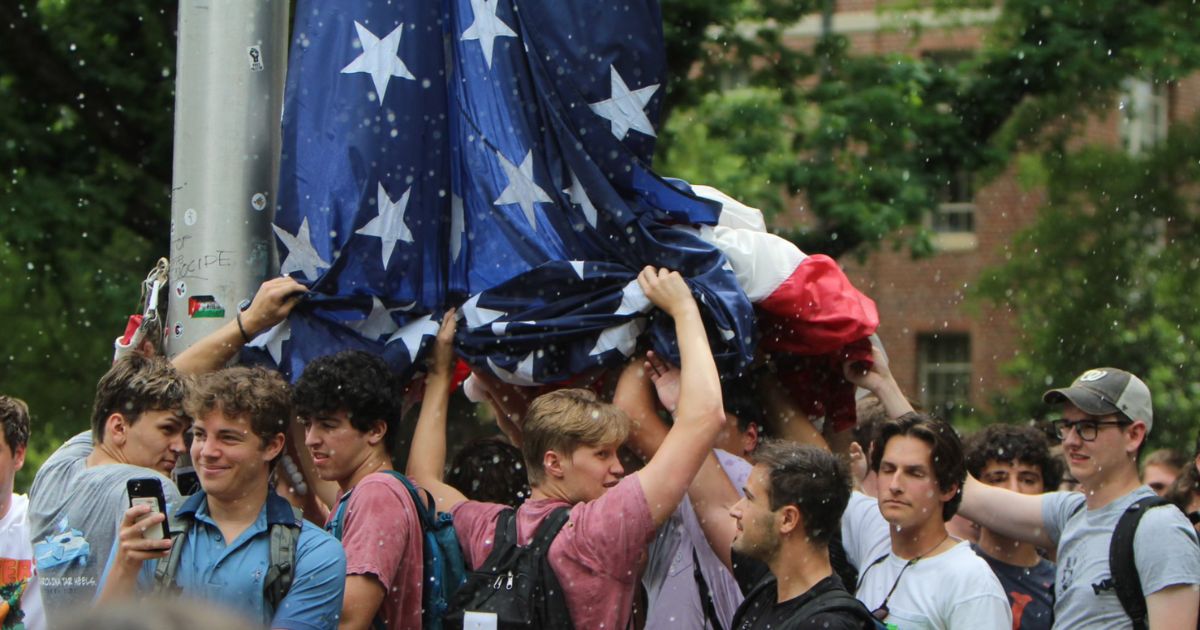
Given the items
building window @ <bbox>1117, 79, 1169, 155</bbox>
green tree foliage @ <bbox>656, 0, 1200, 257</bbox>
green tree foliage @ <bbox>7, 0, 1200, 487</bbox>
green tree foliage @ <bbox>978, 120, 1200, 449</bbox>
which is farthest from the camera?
building window @ <bbox>1117, 79, 1169, 155</bbox>

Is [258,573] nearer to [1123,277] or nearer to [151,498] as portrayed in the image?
[151,498]

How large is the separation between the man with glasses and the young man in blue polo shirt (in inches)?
102

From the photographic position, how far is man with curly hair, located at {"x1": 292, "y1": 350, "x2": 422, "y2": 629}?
491 cm

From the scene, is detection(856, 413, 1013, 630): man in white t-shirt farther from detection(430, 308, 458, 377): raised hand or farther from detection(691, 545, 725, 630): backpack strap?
detection(430, 308, 458, 377): raised hand

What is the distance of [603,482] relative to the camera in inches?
204

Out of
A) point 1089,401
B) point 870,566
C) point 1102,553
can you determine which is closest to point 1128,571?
point 1102,553

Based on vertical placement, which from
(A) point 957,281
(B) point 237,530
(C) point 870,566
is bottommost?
(A) point 957,281

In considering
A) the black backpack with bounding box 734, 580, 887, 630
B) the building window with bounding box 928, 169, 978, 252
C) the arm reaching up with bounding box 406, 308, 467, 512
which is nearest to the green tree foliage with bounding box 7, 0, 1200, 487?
the arm reaching up with bounding box 406, 308, 467, 512

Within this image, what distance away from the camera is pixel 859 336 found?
18.0 ft

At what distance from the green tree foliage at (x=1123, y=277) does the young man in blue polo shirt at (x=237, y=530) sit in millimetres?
14441

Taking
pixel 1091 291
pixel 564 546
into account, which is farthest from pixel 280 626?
pixel 1091 291

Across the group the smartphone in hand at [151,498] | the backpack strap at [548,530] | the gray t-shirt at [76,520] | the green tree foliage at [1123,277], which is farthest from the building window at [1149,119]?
the smartphone in hand at [151,498]

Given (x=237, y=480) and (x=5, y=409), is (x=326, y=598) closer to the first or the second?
(x=237, y=480)

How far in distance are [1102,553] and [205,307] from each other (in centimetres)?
317
